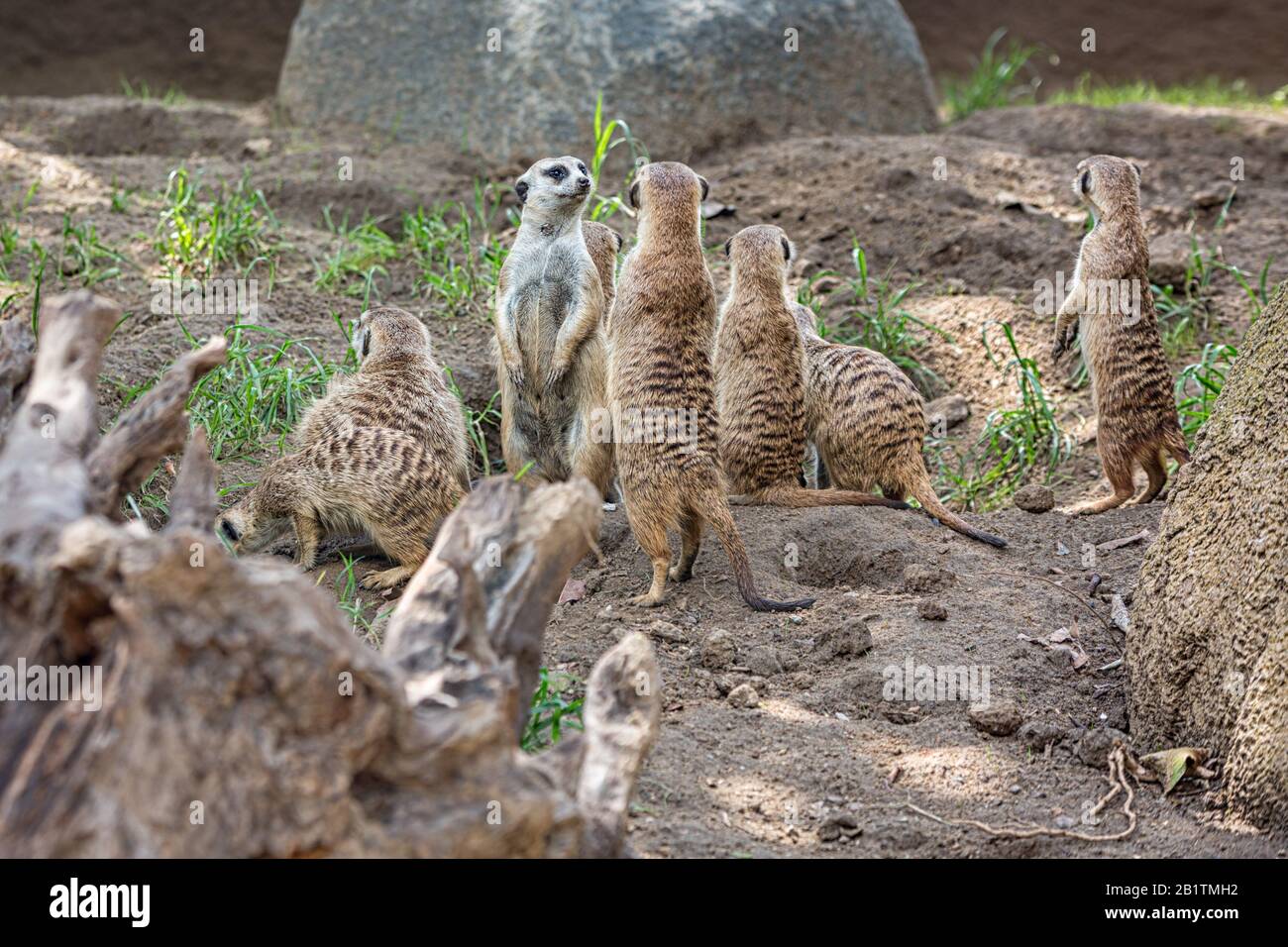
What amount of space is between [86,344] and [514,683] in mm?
786

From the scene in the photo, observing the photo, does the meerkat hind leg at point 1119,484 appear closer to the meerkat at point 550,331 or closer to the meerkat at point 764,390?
the meerkat at point 764,390

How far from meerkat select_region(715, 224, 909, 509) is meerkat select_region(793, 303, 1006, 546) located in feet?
0.32

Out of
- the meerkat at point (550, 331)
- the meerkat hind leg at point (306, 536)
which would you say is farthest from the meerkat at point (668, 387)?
the meerkat hind leg at point (306, 536)

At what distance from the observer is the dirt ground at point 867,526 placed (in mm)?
2658

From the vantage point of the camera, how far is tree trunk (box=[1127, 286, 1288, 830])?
2531 millimetres

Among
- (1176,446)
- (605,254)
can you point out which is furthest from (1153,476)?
(605,254)

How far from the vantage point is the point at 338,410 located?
3908 mm

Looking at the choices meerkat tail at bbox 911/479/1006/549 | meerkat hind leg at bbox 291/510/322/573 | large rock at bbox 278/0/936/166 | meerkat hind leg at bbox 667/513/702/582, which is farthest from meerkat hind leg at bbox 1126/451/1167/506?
large rock at bbox 278/0/936/166

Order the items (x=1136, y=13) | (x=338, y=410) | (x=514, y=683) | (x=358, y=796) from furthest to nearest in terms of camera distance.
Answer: (x=1136, y=13), (x=338, y=410), (x=514, y=683), (x=358, y=796)

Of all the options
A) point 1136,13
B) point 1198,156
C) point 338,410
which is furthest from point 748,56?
point 1136,13

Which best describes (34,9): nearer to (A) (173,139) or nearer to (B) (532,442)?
(A) (173,139)

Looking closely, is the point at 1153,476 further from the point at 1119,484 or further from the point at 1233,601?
the point at 1233,601

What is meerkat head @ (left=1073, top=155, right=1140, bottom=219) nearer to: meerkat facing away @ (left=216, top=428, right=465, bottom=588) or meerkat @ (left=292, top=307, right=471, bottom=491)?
meerkat @ (left=292, top=307, right=471, bottom=491)

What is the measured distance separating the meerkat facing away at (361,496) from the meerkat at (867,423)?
1.27 metres
